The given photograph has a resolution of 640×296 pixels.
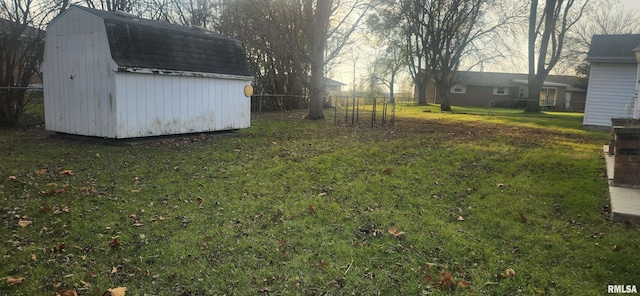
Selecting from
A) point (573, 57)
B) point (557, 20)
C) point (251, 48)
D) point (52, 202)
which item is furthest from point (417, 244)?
point (573, 57)

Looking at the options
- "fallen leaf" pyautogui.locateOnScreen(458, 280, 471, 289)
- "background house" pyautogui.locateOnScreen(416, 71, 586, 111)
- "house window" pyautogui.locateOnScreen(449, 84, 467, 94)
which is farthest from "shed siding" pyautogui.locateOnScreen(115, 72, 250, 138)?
"house window" pyautogui.locateOnScreen(449, 84, 467, 94)

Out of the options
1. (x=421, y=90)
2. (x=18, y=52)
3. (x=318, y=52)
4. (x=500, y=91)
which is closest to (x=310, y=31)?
(x=318, y=52)

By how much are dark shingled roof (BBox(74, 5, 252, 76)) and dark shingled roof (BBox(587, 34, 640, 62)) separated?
14.6m

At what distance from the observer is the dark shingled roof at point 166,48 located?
382 inches

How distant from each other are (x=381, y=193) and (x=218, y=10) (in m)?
21.6

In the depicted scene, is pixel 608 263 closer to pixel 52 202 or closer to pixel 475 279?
pixel 475 279

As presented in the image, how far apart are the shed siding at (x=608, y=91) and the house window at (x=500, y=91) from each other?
1306 inches

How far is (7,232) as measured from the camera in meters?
4.33

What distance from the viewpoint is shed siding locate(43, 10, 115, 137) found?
966 centimetres

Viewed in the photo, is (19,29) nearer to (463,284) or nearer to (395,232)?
(395,232)

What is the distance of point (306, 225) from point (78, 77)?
27.9ft

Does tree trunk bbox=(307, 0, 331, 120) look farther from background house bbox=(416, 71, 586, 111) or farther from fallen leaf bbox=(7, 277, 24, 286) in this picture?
background house bbox=(416, 71, 586, 111)

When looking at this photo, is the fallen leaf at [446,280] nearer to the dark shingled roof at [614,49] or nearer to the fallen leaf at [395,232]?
the fallen leaf at [395,232]

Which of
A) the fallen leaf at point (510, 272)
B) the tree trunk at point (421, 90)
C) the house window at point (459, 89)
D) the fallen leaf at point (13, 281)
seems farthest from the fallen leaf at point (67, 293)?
the house window at point (459, 89)
